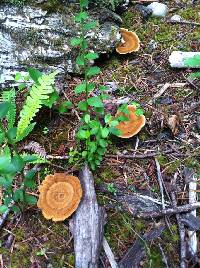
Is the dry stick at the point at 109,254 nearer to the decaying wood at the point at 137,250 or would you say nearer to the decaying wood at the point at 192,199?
the decaying wood at the point at 137,250

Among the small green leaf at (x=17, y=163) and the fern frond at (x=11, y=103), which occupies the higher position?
the fern frond at (x=11, y=103)

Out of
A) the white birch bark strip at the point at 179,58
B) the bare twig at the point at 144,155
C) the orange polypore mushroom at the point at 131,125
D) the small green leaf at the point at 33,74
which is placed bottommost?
the bare twig at the point at 144,155

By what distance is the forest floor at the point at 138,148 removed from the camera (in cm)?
304

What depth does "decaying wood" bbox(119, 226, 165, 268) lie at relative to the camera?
115 inches

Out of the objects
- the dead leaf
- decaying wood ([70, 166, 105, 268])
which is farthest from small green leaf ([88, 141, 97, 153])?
the dead leaf

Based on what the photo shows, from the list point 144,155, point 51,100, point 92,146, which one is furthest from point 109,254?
point 51,100

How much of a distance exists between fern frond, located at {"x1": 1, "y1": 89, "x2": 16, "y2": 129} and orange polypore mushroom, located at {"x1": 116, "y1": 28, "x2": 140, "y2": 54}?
1.56m

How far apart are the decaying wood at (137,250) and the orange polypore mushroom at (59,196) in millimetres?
607

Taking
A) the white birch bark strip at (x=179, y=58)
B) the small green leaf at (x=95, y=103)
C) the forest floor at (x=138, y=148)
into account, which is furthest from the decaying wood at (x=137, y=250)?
the white birch bark strip at (x=179, y=58)

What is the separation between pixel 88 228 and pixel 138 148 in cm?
108

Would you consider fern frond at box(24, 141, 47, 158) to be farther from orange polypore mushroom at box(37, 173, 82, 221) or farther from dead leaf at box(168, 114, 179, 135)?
dead leaf at box(168, 114, 179, 135)

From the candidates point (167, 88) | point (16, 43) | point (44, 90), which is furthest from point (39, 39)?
point (167, 88)

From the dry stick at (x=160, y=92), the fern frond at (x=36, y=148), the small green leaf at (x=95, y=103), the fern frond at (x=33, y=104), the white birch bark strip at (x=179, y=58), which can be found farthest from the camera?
the white birch bark strip at (x=179, y=58)

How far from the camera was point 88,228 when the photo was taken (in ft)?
10.1
